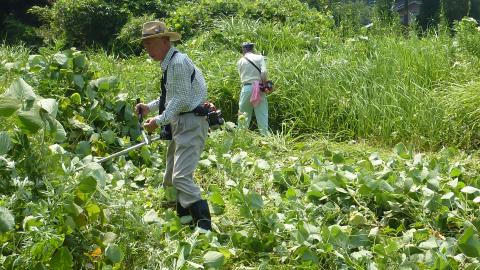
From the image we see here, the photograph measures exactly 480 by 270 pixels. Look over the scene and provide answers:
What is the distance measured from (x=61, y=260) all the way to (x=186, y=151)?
159 cm

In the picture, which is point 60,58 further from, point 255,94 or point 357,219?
point 357,219

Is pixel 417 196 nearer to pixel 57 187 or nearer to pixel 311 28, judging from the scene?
pixel 57 187

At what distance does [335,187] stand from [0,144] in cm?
233

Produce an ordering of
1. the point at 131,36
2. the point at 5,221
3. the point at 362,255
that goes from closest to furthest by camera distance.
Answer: the point at 5,221, the point at 362,255, the point at 131,36

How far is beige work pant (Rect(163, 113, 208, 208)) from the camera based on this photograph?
4656 millimetres

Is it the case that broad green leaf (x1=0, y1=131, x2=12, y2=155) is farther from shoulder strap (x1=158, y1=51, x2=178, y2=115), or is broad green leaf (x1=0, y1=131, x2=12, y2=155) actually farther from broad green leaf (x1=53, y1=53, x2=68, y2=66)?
broad green leaf (x1=53, y1=53, x2=68, y2=66)

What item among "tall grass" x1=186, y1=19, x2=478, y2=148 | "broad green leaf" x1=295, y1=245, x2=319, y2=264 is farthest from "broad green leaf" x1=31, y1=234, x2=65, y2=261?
"tall grass" x1=186, y1=19, x2=478, y2=148

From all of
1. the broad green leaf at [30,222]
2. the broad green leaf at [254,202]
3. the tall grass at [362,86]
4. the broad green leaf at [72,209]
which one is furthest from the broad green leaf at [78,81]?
the broad green leaf at [30,222]

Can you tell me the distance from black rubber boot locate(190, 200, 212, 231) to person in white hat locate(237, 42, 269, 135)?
3.66 m

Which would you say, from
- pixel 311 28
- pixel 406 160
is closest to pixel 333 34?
pixel 311 28

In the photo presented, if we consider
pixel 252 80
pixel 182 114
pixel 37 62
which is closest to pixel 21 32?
pixel 252 80

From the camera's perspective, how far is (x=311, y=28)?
12.9 metres

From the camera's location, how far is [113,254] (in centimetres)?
361

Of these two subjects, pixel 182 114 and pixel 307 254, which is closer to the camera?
pixel 307 254
